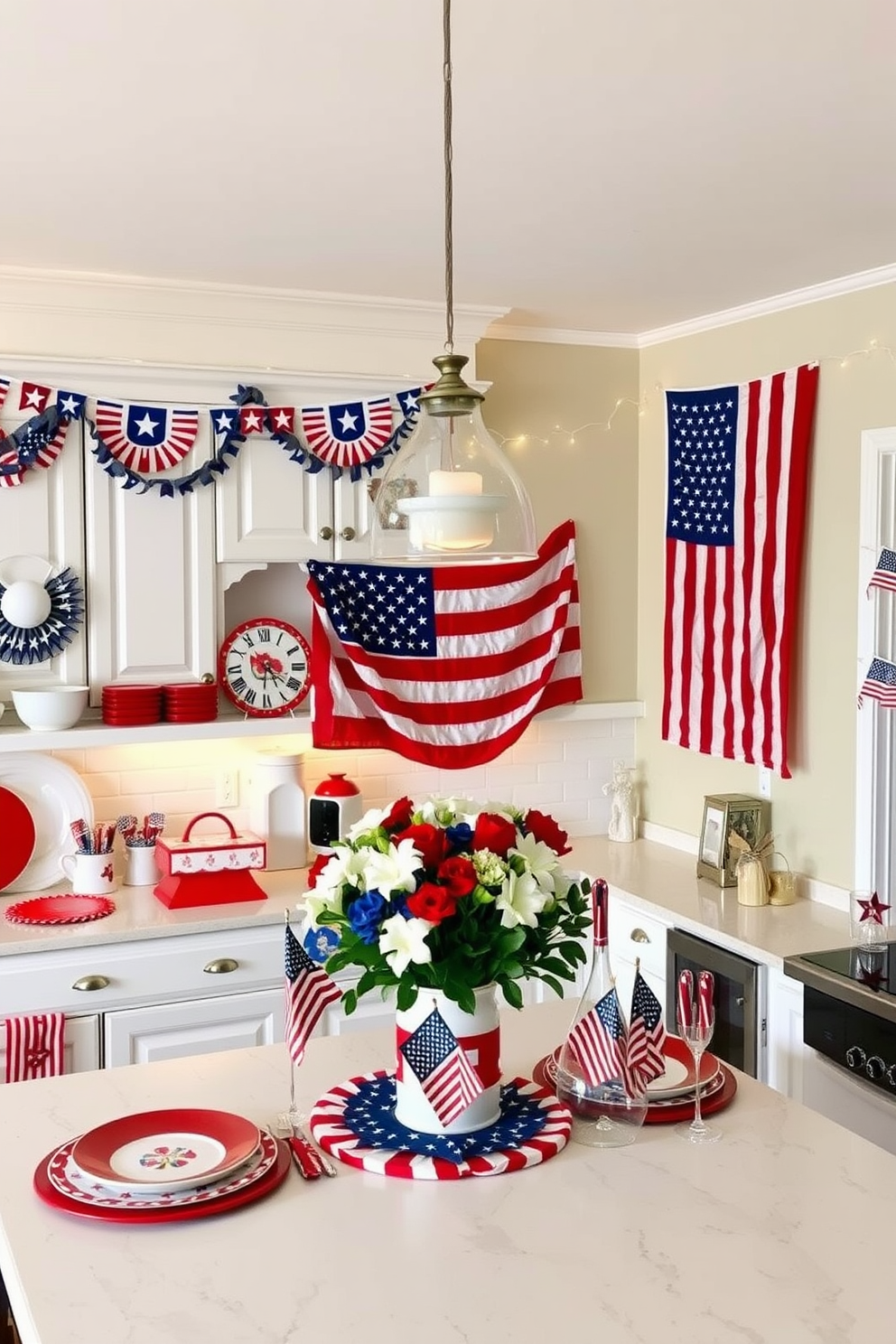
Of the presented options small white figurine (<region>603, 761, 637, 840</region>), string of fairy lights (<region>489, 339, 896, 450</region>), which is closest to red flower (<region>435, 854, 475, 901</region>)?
string of fairy lights (<region>489, 339, 896, 450</region>)

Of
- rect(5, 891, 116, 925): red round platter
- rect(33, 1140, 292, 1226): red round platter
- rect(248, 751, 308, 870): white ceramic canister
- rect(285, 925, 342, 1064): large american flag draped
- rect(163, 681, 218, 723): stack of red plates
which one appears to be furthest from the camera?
rect(248, 751, 308, 870): white ceramic canister

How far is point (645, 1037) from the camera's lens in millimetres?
2188

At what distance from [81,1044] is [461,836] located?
6.12 feet

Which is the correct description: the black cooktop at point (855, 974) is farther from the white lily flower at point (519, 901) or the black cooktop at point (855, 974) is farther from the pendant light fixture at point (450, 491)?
the pendant light fixture at point (450, 491)

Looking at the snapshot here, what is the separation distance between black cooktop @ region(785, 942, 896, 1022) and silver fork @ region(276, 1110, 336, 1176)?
4.70 ft

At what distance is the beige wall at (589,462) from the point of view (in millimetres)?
4348

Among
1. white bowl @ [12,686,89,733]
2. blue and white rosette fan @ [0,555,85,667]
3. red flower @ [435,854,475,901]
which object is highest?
blue and white rosette fan @ [0,555,85,667]

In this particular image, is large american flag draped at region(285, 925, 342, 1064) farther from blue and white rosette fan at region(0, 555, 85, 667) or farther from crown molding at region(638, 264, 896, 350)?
crown molding at region(638, 264, 896, 350)

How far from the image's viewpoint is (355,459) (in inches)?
157

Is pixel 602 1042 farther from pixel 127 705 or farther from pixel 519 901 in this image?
pixel 127 705

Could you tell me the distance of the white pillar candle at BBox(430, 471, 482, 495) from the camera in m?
1.82

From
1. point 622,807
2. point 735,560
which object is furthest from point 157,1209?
point 622,807

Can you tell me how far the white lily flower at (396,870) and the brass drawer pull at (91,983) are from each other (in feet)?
5.74

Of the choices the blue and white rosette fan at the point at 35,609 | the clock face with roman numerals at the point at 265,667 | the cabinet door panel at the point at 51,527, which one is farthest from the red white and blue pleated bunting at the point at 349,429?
the blue and white rosette fan at the point at 35,609
